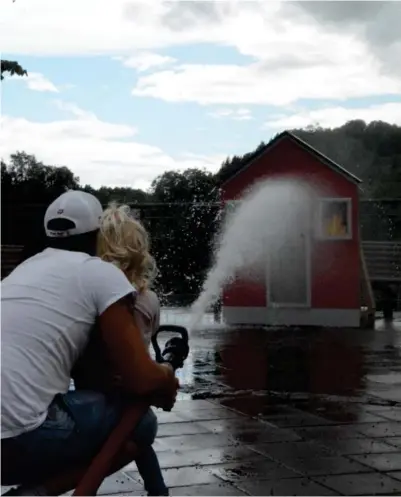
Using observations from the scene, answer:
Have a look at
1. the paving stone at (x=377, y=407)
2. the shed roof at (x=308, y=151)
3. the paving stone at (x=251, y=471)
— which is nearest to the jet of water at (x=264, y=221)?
the shed roof at (x=308, y=151)

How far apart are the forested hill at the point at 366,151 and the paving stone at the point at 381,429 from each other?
10939mm

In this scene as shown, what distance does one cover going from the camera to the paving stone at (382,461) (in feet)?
17.6

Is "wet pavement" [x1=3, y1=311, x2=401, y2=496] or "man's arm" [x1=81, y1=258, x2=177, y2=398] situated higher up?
"man's arm" [x1=81, y1=258, x2=177, y2=398]

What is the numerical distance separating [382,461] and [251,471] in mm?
827

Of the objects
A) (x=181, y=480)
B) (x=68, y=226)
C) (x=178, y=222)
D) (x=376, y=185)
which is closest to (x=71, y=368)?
(x=68, y=226)

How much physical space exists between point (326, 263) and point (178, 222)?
5015 mm

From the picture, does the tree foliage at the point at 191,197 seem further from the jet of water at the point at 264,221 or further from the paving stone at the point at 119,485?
the paving stone at the point at 119,485

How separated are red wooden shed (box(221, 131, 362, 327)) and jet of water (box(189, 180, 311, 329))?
0.11 m

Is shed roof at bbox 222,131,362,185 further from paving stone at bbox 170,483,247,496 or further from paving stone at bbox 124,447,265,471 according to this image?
paving stone at bbox 170,483,247,496

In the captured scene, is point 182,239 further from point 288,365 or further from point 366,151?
point 288,365

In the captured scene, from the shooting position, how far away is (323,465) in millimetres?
5418

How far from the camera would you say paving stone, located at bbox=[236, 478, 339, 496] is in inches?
190

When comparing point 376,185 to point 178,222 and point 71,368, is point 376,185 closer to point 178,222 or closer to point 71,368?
point 178,222

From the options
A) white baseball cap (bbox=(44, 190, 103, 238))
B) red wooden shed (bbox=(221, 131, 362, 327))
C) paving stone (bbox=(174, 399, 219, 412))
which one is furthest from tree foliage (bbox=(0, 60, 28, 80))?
white baseball cap (bbox=(44, 190, 103, 238))
